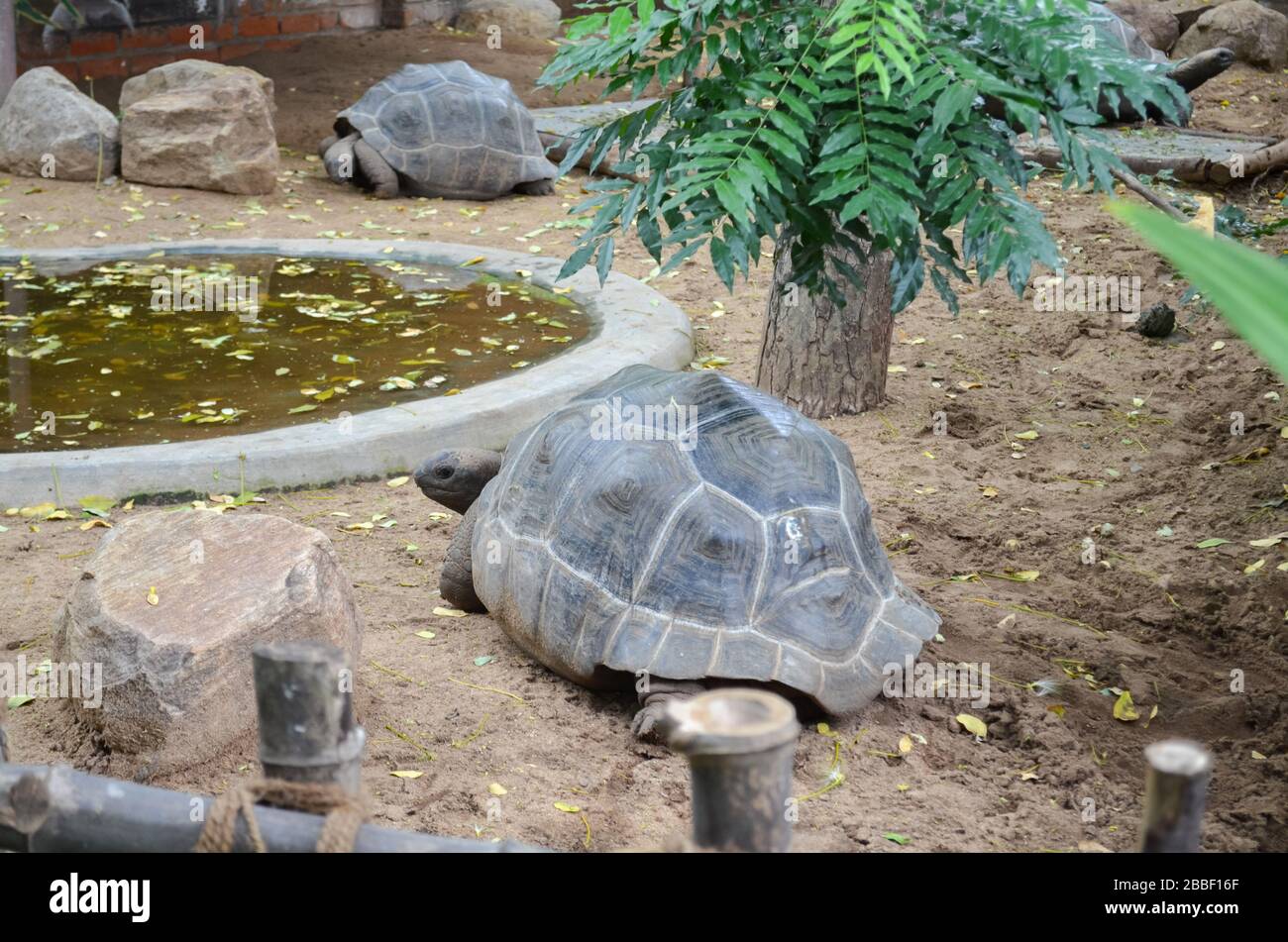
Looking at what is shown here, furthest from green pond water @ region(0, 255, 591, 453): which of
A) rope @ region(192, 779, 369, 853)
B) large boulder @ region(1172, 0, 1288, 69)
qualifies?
large boulder @ region(1172, 0, 1288, 69)

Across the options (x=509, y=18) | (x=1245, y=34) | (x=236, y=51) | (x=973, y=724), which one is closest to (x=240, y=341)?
(x=973, y=724)

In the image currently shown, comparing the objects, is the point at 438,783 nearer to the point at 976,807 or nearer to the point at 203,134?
the point at 976,807

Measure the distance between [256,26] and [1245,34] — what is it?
9.35 metres

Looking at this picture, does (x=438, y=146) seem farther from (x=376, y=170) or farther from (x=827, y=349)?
A: (x=827, y=349)

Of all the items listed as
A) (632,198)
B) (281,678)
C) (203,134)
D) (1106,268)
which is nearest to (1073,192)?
(1106,268)

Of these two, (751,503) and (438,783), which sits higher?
(751,503)

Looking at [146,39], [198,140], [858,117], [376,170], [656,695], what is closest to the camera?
[858,117]

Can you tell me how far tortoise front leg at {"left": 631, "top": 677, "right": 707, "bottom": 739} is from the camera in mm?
2855

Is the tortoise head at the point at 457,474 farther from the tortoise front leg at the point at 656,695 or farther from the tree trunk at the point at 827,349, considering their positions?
the tree trunk at the point at 827,349

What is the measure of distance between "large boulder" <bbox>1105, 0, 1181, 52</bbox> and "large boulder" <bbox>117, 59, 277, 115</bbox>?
8.08 meters

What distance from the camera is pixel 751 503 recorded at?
2941 millimetres

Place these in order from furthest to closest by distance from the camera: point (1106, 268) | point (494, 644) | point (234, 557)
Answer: point (1106, 268)
point (494, 644)
point (234, 557)

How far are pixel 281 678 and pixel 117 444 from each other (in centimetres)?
338

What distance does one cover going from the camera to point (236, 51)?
38.4 feet
